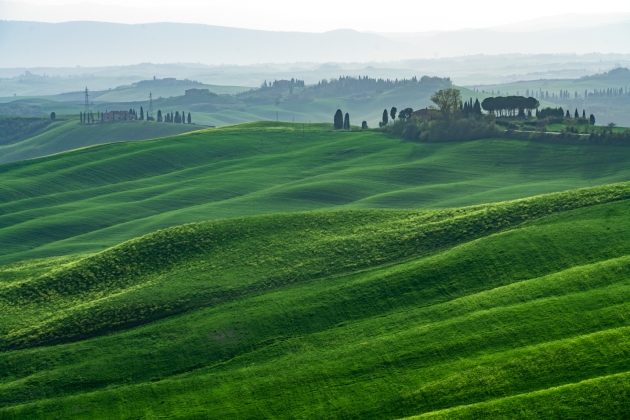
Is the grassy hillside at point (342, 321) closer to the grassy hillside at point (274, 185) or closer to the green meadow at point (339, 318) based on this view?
the green meadow at point (339, 318)

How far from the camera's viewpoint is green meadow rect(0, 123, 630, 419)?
56.8 m

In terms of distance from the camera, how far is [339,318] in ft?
238

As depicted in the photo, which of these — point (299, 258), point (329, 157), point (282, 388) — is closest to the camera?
point (282, 388)

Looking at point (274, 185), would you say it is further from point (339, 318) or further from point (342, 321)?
point (342, 321)

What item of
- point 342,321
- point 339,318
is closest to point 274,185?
point 339,318

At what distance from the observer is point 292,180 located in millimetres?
175250

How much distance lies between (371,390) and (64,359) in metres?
26.7

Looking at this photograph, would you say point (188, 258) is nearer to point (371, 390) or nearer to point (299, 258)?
point (299, 258)

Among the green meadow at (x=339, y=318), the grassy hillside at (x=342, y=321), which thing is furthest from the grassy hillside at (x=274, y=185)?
the grassy hillside at (x=342, y=321)

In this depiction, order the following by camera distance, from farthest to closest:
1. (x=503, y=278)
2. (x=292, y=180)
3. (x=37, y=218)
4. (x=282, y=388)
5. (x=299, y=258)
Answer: (x=292, y=180), (x=37, y=218), (x=299, y=258), (x=503, y=278), (x=282, y=388)

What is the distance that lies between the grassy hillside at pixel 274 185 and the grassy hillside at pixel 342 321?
38155mm

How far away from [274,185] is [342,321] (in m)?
99.5

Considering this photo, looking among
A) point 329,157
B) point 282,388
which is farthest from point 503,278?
point 329,157

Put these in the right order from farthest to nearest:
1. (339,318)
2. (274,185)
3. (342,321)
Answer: (274,185), (339,318), (342,321)
